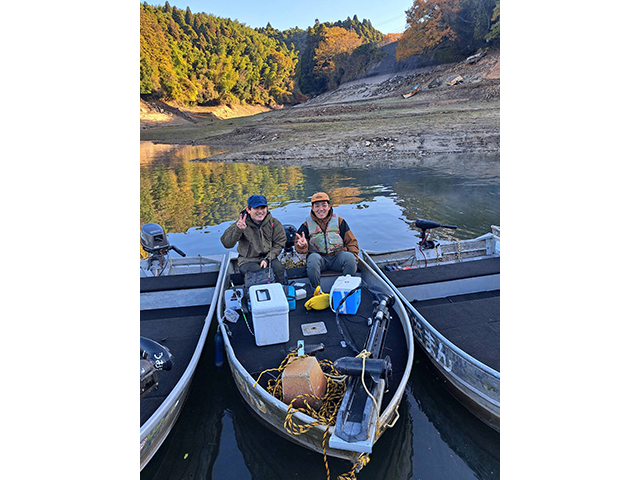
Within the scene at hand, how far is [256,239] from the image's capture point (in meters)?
5.41

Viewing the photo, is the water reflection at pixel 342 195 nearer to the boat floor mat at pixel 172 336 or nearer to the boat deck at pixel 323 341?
the boat floor mat at pixel 172 336

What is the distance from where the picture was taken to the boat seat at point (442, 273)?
224 inches

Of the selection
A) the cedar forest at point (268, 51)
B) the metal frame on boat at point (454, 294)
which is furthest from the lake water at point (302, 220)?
the cedar forest at point (268, 51)

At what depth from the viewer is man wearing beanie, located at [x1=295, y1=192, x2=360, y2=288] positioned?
553 centimetres

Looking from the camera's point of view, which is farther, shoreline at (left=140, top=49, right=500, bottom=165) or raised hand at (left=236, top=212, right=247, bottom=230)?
shoreline at (left=140, top=49, right=500, bottom=165)

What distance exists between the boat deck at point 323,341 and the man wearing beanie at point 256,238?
852 millimetres

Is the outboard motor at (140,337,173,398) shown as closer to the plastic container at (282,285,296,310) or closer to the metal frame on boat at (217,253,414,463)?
the metal frame on boat at (217,253,414,463)

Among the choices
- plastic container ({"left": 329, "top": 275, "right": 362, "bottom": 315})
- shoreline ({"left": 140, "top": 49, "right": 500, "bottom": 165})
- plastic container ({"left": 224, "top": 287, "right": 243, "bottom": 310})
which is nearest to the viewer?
plastic container ({"left": 329, "top": 275, "right": 362, "bottom": 315})

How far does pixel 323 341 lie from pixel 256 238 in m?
1.99

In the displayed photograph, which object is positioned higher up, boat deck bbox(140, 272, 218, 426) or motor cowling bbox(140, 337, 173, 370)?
motor cowling bbox(140, 337, 173, 370)

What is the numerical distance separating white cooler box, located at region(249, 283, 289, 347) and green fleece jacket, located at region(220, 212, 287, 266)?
1450 mm

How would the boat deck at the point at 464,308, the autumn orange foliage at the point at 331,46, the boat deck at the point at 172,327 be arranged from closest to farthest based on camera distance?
the boat deck at the point at 172,327 → the boat deck at the point at 464,308 → the autumn orange foliage at the point at 331,46

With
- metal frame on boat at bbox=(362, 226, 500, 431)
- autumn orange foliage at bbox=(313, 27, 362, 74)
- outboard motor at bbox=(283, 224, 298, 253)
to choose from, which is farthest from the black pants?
autumn orange foliage at bbox=(313, 27, 362, 74)

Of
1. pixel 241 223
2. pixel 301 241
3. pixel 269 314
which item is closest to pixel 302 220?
pixel 301 241
